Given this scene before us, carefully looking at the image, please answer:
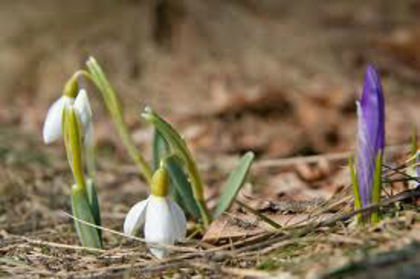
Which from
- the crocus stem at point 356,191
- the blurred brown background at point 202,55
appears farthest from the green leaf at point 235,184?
the blurred brown background at point 202,55

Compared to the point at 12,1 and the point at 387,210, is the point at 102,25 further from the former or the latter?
the point at 387,210

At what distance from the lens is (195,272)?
1.74 m

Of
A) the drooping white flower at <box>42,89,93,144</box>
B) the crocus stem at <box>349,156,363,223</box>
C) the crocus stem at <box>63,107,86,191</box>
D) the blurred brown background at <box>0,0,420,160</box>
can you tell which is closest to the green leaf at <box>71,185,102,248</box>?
the crocus stem at <box>63,107,86,191</box>

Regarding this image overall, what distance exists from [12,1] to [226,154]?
6.33 ft

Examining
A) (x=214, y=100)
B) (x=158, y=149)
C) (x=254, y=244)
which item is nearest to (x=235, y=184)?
(x=158, y=149)

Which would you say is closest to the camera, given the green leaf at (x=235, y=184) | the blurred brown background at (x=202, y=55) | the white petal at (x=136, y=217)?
the white petal at (x=136, y=217)

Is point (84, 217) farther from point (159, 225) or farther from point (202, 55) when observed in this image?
point (202, 55)

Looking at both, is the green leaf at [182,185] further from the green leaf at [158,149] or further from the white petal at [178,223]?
the white petal at [178,223]

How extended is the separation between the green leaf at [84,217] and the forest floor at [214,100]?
4 centimetres

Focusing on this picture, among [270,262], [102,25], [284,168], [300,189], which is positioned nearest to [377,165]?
[270,262]

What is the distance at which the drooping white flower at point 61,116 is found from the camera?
2035 millimetres

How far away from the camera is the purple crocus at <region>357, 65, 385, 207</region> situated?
176 cm

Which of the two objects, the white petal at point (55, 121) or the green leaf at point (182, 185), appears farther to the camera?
the green leaf at point (182, 185)

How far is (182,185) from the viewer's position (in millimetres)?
2320
